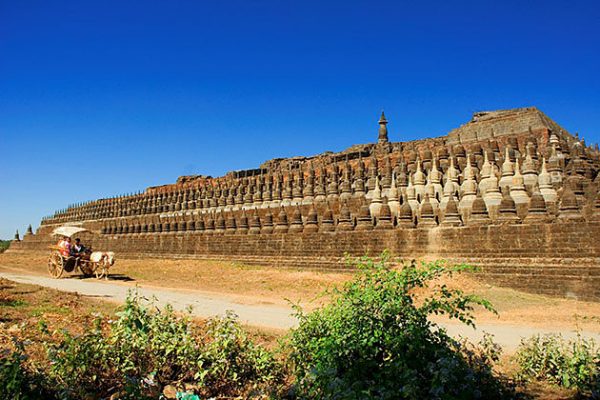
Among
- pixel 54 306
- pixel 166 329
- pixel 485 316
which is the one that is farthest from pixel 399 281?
pixel 54 306

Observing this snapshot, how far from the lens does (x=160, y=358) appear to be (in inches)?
233

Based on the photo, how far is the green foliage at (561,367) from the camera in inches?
218

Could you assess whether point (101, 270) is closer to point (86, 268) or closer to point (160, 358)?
point (86, 268)

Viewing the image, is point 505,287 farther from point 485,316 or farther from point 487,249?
point 485,316

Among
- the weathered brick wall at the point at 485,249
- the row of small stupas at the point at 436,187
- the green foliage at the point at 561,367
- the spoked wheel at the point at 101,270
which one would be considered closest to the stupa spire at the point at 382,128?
the row of small stupas at the point at 436,187

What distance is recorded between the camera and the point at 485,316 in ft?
36.5

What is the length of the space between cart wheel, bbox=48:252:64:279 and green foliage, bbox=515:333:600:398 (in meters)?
18.2

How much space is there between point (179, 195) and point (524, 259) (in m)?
30.4

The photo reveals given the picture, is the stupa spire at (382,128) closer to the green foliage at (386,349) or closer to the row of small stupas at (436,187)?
the row of small stupas at (436,187)

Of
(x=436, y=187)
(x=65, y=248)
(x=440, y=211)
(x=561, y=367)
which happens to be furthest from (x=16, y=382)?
(x=436, y=187)

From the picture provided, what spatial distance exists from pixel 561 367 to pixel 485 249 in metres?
10.4

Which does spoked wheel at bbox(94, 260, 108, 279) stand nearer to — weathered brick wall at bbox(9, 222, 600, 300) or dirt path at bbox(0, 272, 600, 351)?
dirt path at bbox(0, 272, 600, 351)

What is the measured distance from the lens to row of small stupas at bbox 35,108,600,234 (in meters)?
16.6

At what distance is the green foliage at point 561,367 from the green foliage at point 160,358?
134 inches
